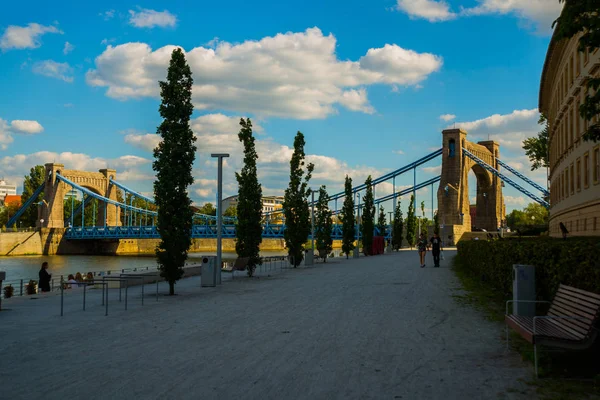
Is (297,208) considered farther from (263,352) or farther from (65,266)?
(65,266)

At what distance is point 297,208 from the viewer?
35656 mm

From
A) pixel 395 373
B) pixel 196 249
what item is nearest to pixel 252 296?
pixel 395 373

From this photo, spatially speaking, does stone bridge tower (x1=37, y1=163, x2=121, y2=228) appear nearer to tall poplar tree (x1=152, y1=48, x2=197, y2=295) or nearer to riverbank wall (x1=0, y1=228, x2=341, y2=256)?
riverbank wall (x1=0, y1=228, x2=341, y2=256)

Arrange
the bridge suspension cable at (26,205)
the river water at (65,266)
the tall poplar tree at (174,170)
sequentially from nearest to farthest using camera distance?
the tall poplar tree at (174,170)
the river water at (65,266)
the bridge suspension cable at (26,205)

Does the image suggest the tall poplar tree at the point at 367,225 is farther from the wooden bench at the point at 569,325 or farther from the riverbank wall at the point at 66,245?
the wooden bench at the point at 569,325

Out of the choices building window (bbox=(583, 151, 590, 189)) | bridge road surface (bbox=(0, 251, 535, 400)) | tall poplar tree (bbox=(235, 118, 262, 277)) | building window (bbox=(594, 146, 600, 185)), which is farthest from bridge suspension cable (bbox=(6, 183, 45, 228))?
building window (bbox=(594, 146, 600, 185))

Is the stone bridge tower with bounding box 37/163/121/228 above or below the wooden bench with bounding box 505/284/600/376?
above

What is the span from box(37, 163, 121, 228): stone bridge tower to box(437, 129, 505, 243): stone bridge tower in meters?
53.1

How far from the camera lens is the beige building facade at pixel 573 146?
82.8 ft

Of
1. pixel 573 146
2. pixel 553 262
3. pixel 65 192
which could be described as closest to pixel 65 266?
pixel 65 192

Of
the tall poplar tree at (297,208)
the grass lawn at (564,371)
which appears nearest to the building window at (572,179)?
the tall poplar tree at (297,208)

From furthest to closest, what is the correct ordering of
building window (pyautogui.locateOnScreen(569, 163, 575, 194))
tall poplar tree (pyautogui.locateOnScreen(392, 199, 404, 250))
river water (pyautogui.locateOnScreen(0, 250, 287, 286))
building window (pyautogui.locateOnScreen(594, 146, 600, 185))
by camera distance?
tall poplar tree (pyautogui.locateOnScreen(392, 199, 404, 250)) < river water (pyautogui.locateOnScreen(0, 250, 287, 286)) < building window (pyautogui.locateOnScreen(569, 163, 575, 194)) < building window (pyautogui.locateOnScreen(594, 146, 600, 185))

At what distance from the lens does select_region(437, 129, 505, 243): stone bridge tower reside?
3135 inches

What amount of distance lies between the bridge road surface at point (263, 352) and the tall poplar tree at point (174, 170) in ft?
12.0
